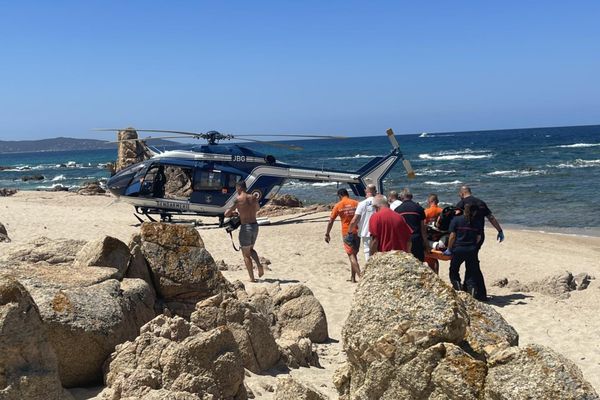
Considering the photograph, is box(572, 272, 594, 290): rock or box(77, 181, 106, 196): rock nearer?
box(572, 272, 594, 290): rock

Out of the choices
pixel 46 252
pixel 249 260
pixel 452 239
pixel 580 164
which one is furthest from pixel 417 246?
pixel 580 164

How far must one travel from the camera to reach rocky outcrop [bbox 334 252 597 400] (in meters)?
3.42

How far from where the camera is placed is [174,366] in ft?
15.1

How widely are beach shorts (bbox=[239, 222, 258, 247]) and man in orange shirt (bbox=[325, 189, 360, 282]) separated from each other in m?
1.13

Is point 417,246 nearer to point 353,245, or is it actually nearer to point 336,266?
point 353,245

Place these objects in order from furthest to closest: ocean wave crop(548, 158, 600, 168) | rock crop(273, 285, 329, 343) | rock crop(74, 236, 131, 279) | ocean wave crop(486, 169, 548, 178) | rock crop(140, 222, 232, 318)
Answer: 1. ocean wave crop(548, 158, 600, 168)
2. ocean wave crop(486, 169, 548, 178)
3. rock crop(273, 285, 329, 343)
4. rock crop(140, 222, 232, 318)
5. rock crop(74, 236, 131, 279)

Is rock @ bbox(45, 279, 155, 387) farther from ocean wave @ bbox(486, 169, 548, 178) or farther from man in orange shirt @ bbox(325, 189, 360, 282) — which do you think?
ocean wave @ bbox(486, 169, 548, 178)

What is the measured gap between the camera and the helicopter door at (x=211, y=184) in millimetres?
17812

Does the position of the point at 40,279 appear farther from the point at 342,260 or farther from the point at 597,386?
the point at 342,260

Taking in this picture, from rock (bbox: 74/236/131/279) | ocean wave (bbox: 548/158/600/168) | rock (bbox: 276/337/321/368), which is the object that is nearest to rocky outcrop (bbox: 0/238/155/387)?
rock (bbox: 74/236/131/279)

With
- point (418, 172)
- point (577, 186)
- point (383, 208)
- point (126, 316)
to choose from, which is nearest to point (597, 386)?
point (383, 208)

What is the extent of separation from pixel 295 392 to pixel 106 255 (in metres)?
2.89

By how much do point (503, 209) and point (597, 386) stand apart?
1994cm

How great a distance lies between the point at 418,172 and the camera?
4703cm
